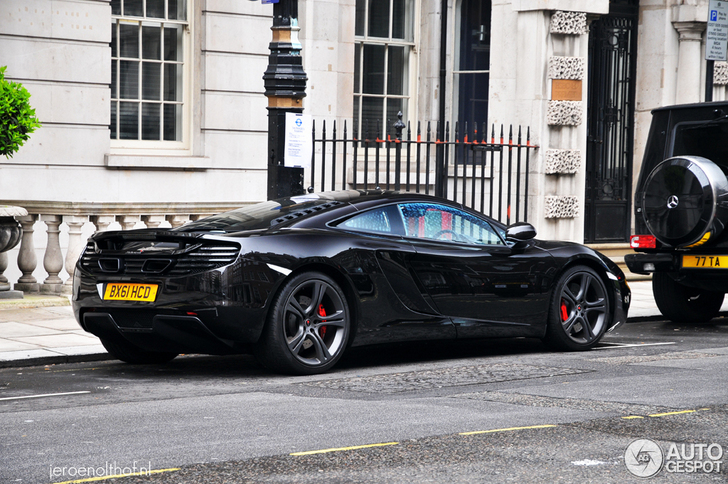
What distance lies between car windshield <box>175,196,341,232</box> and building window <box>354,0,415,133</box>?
26.9ft

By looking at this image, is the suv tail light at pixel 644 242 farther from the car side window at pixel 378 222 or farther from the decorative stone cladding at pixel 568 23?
the decorative stone cladding at pixel 568 23

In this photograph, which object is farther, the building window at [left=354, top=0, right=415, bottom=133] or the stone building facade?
the building window at [left=354, top=0, right=415, bottom=133]

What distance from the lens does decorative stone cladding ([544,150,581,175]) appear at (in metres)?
16.7

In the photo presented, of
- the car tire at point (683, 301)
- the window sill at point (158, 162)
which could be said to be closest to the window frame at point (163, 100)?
the window sill at point (158, 162)

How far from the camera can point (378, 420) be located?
628 centimetres

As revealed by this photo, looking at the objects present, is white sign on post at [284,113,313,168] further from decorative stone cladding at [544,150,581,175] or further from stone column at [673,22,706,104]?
stone column at [673,22,706,104]

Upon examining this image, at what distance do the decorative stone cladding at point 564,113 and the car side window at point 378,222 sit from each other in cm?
831

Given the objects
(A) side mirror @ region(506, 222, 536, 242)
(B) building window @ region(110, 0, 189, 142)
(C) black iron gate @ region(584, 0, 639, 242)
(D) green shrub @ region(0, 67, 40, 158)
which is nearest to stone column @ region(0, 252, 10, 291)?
(D) green shrub @ region(0, 67, 40, 158)

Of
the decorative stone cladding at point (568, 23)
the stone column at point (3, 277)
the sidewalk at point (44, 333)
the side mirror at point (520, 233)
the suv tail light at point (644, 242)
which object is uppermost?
the decorative stone cladding at point (568, 23)

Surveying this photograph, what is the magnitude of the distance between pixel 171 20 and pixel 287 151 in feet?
18.1

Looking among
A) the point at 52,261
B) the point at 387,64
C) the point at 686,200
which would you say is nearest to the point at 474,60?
the point at 387,64

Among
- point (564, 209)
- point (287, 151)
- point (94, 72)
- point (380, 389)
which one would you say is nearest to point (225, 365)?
point (380, 389)

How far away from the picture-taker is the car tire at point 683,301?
12383mm

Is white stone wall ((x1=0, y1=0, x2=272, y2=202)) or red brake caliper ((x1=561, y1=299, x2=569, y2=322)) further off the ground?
white stone wall ((x1=0, y1=0, x2=272, y2=202))
